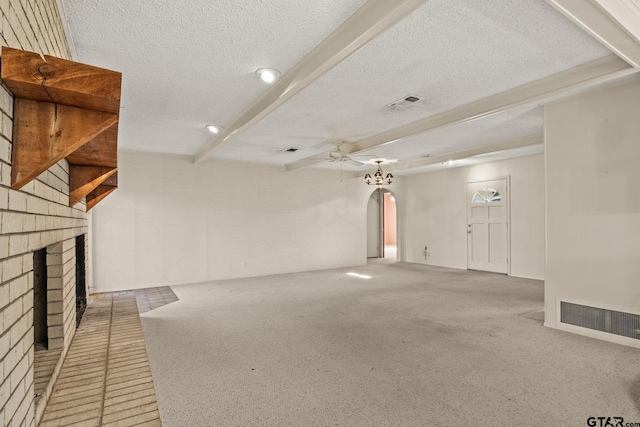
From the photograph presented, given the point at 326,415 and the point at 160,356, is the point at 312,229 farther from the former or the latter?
the point at 326,415

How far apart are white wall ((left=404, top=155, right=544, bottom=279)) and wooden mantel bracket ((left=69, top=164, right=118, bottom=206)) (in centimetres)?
716

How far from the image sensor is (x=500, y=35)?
2.39 m

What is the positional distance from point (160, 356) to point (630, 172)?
4816mm

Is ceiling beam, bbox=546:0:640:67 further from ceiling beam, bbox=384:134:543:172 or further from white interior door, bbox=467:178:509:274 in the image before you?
white interior door, bbox=467:178:509:274

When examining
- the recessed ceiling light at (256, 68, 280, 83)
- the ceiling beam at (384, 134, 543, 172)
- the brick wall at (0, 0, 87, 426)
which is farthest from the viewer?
the ceiling beam at (384, 134, 543, 172)

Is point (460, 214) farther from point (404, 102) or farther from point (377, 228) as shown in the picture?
point (404, 102)

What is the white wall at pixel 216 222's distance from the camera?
587cm

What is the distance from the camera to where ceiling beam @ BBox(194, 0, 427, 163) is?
1.93 m

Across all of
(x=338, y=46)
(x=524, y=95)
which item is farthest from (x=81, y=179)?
(x=524, y=95)

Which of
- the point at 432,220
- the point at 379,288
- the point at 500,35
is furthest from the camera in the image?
the point at 432,220

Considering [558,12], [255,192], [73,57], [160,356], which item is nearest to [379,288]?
[255,192]

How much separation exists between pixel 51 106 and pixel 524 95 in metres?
3.78

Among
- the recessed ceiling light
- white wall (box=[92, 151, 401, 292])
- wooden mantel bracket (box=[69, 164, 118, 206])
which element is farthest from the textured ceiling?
white wall (box=[92, 151, 401, 292])

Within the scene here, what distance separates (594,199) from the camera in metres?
3.47
